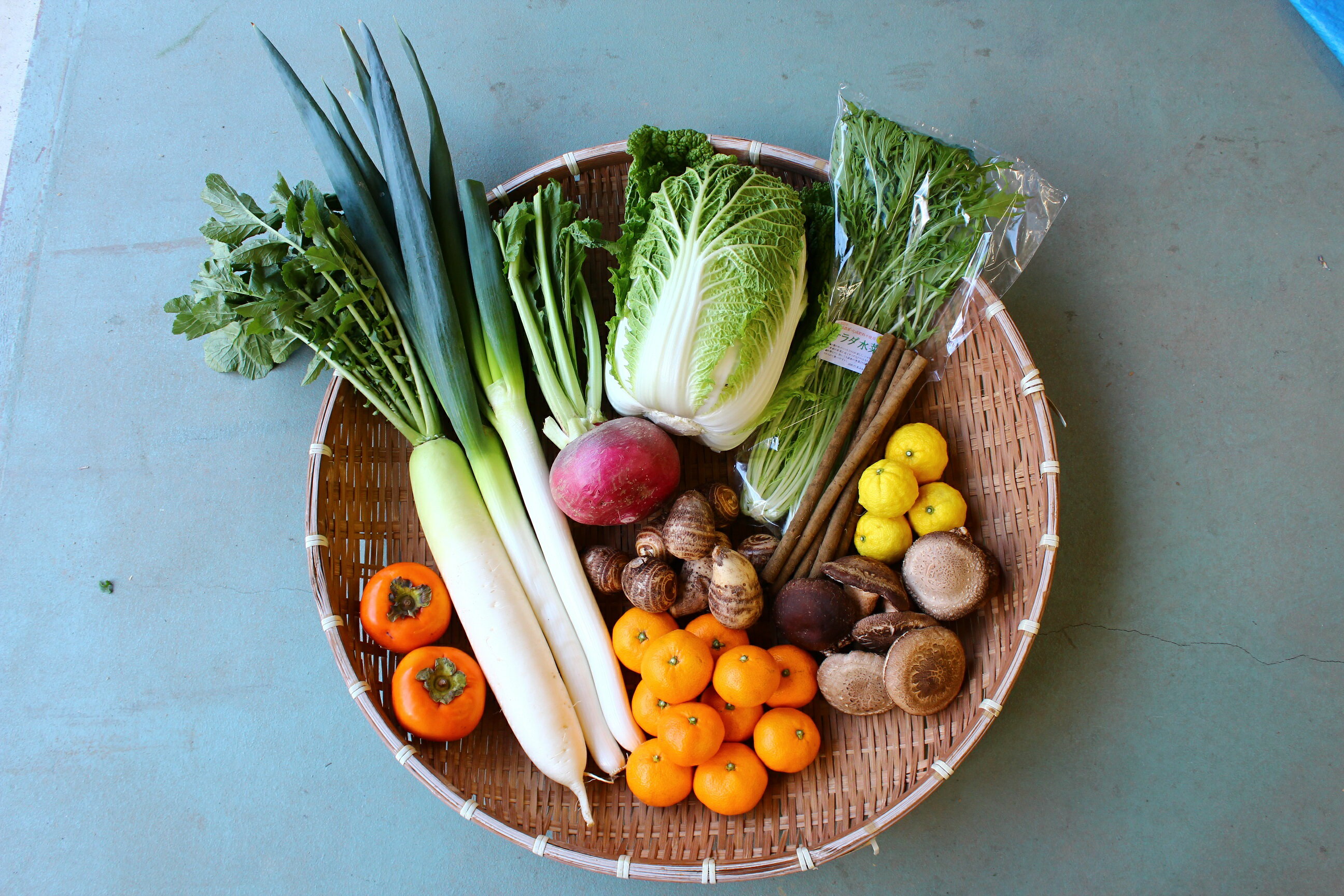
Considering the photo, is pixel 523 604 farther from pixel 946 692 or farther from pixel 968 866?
pixel 968 866

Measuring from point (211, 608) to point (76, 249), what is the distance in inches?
38.6

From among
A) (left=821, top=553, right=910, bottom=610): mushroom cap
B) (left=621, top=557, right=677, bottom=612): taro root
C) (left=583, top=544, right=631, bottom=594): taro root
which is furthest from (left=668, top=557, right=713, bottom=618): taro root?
(left=821, top=553, right=910, bottom=610): mushroom cap

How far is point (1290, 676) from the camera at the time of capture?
1784 mm

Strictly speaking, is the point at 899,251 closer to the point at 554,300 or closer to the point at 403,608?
the point at 554,300

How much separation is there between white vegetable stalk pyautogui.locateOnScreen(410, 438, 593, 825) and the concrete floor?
39 centimetres

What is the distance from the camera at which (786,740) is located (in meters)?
1.59

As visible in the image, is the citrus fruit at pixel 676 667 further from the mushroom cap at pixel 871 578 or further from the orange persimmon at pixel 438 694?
the orange persimmon at pixel 438 694

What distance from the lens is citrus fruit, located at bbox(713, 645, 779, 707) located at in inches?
61.0

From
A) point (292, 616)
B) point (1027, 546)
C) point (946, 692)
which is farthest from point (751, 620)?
point (292, 616)

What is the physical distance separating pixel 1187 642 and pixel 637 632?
3.95 feet

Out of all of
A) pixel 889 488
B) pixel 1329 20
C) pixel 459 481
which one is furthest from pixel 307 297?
pixel 1329 20

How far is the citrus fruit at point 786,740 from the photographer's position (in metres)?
1.59

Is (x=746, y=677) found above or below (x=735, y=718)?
above

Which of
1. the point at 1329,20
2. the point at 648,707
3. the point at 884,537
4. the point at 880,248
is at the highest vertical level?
the point at 1329,20
